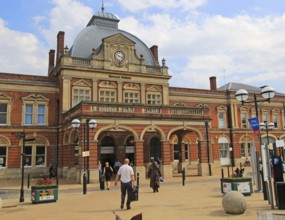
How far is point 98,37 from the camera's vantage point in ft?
115

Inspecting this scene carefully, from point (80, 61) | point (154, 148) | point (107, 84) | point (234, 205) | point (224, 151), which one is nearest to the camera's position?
point (234, 205)

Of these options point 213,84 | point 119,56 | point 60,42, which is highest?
point 60,42

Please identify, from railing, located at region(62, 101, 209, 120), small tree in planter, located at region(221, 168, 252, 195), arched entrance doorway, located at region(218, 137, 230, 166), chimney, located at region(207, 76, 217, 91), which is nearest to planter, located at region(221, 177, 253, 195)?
small tree in planter, located at region(221, 168, 252, 195)

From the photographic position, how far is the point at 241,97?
12.0 meters

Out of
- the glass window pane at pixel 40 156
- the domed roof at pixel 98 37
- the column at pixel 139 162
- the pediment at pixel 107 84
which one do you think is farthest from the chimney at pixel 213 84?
the glass window pane at pixel 40 156

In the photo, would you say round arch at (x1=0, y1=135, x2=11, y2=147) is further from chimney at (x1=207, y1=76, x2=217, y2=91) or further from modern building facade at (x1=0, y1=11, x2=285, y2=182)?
chimney at (x1=207, y1=76, x2=217, y2=91)

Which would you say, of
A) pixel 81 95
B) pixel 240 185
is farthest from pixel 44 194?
pixel 81 95

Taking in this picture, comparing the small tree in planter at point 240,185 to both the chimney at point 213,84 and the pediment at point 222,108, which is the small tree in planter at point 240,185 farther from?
the chimney at point 213,84

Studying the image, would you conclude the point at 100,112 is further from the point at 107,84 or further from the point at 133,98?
the point at 133,98

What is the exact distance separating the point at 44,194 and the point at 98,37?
82.7 ft

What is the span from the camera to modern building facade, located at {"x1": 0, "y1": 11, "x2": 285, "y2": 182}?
24.8 m

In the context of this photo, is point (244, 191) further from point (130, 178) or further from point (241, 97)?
point (130, 178)

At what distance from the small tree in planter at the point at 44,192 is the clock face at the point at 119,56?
21.1 meters

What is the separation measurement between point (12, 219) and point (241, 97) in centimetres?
970
